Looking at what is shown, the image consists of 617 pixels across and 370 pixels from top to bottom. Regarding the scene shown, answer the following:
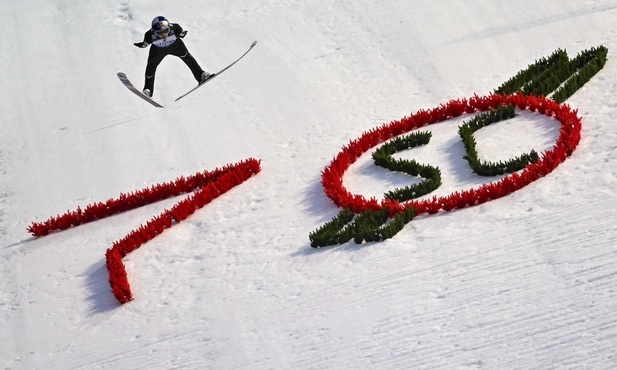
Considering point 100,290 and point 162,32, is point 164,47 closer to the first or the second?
point 162,32

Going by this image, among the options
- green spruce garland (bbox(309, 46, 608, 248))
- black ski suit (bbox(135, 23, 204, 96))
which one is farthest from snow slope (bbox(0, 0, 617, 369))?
black ski suit (bbox(135, 23, 204, 96))

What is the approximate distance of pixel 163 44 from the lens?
13.9 meters

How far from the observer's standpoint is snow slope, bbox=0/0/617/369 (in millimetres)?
10328

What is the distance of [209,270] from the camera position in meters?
11.9

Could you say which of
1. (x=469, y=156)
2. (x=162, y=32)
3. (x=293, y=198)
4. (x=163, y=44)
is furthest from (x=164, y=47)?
(x=469, y=156)

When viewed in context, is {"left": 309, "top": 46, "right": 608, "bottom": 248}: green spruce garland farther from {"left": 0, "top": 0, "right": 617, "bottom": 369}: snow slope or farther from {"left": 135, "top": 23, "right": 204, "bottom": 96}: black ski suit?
{"left": 135, "top": 23, "right": 204, "bottom": 96}: black ski suit

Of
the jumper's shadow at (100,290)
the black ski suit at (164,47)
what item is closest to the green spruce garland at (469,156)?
the jumper's shadow at (100,290)

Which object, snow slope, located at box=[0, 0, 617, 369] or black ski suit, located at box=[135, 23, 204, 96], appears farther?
black ski suit, located at box=[135, 23, 204, 96]

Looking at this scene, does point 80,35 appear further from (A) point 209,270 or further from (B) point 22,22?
(A) point 209,270

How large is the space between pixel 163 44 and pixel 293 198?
247cm

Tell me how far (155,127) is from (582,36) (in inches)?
217

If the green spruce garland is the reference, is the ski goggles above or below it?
above

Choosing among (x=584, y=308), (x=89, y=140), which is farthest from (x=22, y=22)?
(x=584, y=308)

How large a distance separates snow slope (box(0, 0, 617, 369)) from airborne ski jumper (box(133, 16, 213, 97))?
80 centimetres
